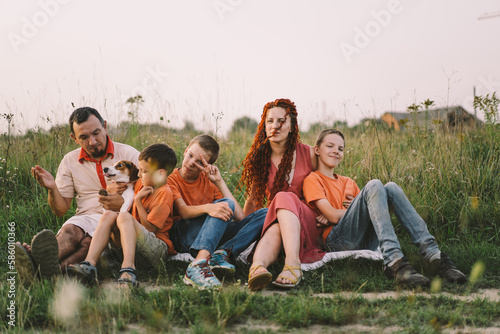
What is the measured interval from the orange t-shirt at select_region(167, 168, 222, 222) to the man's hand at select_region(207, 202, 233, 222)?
0.97 feet

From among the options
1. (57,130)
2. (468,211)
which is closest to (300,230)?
(468,211)

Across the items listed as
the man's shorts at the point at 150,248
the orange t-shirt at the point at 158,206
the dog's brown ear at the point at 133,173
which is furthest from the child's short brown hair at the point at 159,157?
the man's shorts at the point at 150,248

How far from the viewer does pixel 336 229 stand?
3.68 meters

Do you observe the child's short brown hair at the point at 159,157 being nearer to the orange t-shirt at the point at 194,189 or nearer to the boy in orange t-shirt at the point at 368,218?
the orange t-shirt at the point at 194,189

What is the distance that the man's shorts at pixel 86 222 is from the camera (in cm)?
362

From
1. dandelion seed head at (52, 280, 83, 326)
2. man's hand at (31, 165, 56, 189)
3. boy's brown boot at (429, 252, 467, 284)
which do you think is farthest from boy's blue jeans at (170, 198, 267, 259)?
boy's brown boot at (429, 252, 467, 284)

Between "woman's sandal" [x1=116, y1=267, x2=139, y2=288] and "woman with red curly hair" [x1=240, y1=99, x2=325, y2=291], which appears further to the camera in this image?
"woman with red curly hair" [x1=240, y1=99, x2=325, y2=291]

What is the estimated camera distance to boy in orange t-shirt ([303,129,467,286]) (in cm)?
327

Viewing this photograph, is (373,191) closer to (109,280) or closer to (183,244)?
A: (183,244)

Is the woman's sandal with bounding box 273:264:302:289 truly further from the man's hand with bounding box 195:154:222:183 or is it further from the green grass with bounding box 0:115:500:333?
the man's hand with bounding box 195:154:222:183

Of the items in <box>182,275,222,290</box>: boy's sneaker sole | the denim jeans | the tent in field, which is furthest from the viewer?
the tent in field

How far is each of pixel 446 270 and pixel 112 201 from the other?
2.50 m

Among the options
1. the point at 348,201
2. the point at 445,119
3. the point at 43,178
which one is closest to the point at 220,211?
the point at 348,201

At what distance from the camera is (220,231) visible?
3.51m
